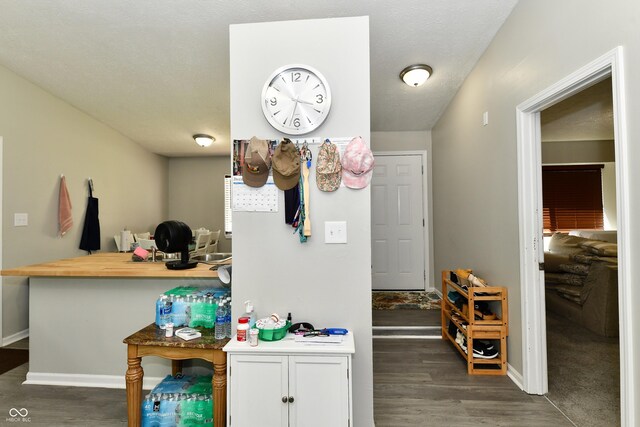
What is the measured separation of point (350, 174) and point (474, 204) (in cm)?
187

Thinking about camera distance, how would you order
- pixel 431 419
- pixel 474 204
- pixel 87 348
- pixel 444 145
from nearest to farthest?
pixel 431 419
pixel 87 348
pixel 474 204
pixel 444 145

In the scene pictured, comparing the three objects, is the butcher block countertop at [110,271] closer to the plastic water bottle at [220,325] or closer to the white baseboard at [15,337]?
the plastic water bottle at [220,325]

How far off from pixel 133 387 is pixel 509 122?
9.69ft

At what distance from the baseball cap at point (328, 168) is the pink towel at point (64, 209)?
3.55 meters

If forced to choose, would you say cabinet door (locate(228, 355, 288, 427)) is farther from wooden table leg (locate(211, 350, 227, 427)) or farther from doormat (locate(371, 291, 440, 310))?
doormat (locate(371, 291, 440, 310))

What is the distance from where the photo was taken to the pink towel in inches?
143

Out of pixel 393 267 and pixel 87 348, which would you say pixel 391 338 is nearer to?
pixel 393 267

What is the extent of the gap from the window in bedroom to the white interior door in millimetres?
2906

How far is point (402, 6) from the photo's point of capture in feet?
7.07

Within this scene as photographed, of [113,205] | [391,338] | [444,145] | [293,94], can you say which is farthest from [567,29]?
[113,205]

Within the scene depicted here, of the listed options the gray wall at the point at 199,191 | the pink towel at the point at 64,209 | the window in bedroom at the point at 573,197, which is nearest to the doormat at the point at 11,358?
the pink towel at the point at 64,209

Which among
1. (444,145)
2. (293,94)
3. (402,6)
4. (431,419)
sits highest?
(402,6)

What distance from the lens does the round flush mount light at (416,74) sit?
116 inches

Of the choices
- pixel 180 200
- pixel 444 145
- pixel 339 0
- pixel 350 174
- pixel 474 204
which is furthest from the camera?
pixel 180 200
